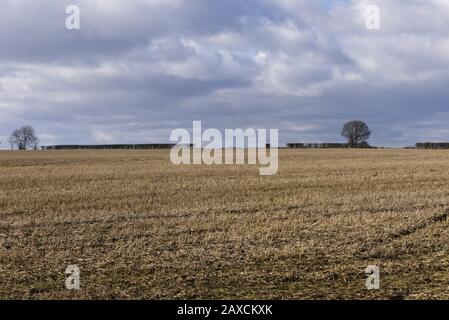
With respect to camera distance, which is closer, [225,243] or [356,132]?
[225,243]

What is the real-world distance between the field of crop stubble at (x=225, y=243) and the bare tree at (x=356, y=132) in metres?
110

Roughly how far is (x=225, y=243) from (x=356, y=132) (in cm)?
12490

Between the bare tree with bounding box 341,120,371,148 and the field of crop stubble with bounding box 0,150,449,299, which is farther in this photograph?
the bare tree with bounding box 341,120,371,148

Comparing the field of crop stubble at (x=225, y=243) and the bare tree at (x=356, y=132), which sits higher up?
the bare tree at (x=356, y=132)

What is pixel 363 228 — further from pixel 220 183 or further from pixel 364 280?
pixel 220 183

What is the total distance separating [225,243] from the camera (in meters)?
11.5

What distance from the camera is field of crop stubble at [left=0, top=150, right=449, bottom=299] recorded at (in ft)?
27.1

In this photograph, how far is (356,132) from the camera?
13200 cm

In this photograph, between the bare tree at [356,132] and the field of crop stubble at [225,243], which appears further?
the bare tree at [356,132]

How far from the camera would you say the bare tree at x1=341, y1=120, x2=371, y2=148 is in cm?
13050

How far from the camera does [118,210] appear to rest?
1773 centimetres

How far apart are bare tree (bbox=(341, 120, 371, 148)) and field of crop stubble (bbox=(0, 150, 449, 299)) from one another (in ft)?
362

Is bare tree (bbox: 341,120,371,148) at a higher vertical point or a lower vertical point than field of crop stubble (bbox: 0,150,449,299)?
higher

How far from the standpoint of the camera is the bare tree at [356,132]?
13050cm
